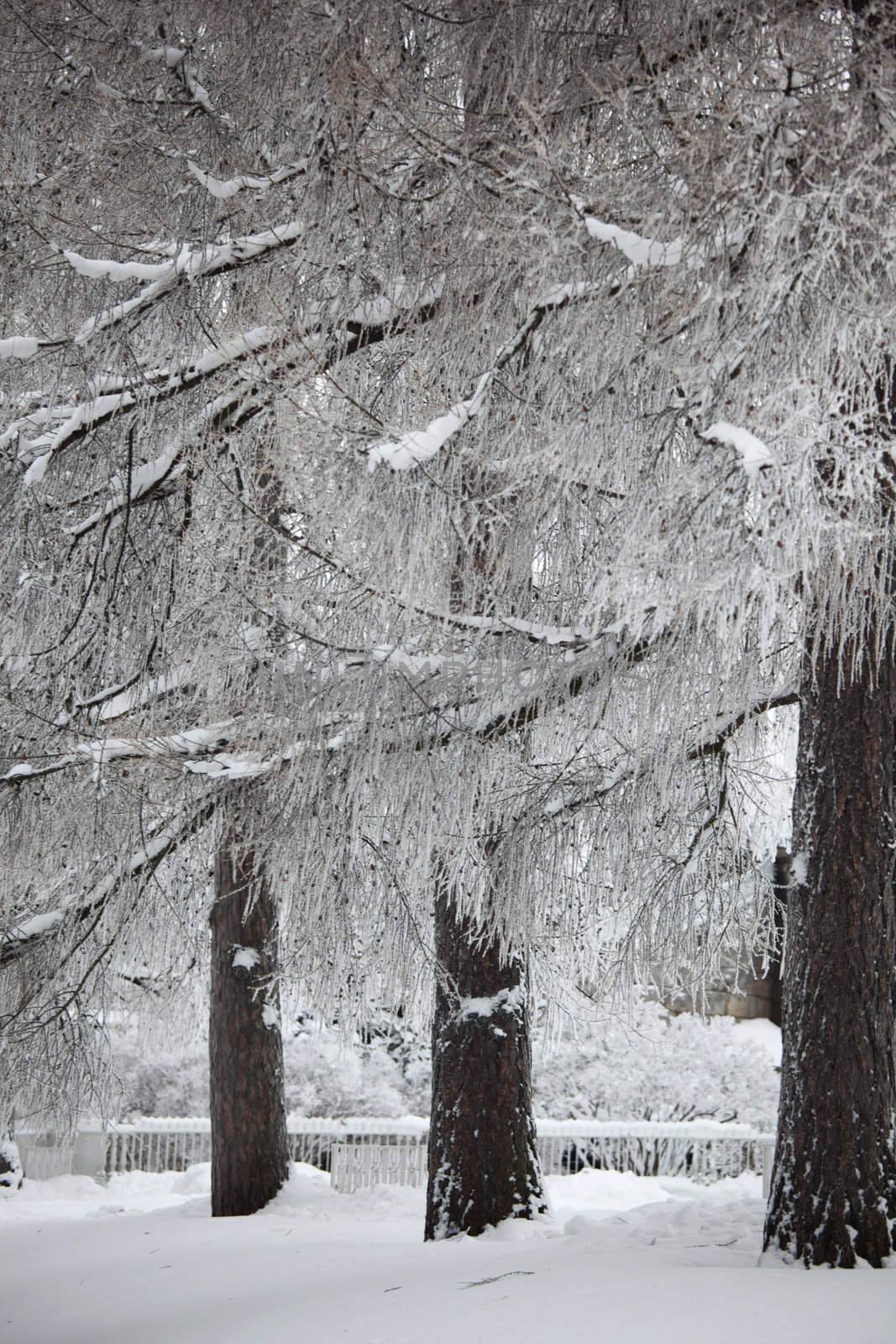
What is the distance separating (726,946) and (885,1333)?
1828 millimetres

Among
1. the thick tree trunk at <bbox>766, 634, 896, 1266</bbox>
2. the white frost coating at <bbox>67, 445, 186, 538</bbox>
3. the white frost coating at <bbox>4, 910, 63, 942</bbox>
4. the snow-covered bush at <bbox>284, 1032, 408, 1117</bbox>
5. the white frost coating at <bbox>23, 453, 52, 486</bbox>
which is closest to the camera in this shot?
Answer: the white frost coating at <bbox>23, 453, 52, 486</bbox>

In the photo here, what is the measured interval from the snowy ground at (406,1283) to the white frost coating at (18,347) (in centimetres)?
354

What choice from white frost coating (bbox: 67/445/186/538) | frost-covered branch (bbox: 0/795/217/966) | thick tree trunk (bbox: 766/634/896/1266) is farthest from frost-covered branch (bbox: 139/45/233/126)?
thick tree trunk (bbox: 766/634/896/1266)

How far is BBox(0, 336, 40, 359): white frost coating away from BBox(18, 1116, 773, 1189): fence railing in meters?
9.12

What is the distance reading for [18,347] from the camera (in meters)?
4.32

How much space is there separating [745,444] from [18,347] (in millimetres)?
2653

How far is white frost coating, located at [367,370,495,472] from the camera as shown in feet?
11.2

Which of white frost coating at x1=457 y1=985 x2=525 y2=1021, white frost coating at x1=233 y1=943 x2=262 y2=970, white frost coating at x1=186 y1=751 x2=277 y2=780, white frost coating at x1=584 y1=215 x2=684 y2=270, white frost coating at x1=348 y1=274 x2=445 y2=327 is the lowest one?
white frost coating at x1=457 y1=985 x2=525 y2=1021

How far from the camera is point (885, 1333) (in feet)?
11.3

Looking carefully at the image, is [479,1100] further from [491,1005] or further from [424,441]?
[424,441]

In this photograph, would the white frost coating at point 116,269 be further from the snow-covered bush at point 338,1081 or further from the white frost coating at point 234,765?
the snow-covered bush at point 338,1081

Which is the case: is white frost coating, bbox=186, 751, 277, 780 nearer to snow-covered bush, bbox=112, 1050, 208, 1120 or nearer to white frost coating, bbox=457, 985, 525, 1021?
white frost coating, bbox=457, 985, 525, 1021

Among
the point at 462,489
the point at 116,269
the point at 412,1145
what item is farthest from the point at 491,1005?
the point at 412,1145

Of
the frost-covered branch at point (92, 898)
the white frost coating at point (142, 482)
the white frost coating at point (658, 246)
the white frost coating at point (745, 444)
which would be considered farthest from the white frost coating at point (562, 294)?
the frost-covered branch at point (92, 898)
